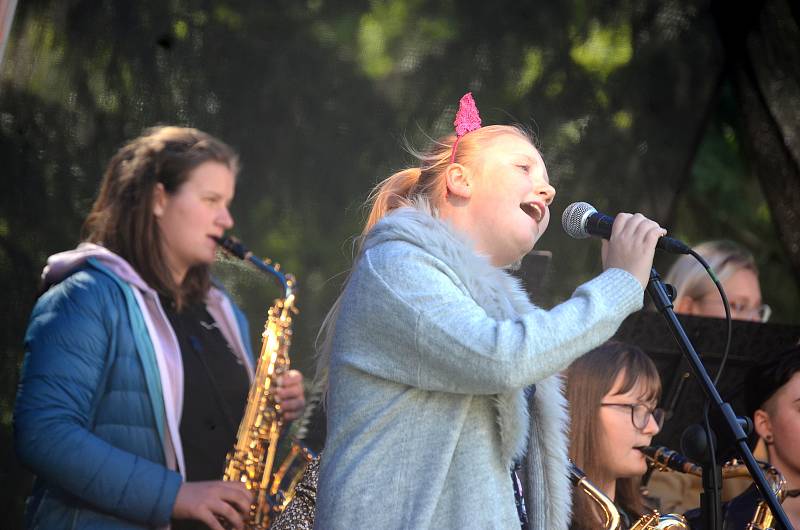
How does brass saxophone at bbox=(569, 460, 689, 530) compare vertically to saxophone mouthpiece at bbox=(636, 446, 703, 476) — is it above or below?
Answer: below

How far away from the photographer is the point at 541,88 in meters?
4.07

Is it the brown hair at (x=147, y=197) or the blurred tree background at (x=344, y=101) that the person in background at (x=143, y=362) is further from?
the blurred tree background at (x=344, y=101)

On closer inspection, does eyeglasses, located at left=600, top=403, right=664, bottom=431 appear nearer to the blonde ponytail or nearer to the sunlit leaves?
the blonde ponytail

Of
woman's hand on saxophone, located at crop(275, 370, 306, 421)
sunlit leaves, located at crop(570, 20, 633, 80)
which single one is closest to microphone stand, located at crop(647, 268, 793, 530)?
woman's hand on saxophone, located at crop(275, 370, 306, 421)

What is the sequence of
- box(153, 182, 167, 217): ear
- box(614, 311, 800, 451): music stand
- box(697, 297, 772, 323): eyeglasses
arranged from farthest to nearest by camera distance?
box(697, 297, 772, 323): eyeglasses → box(153, 182, 167, 217): ear → box(614, 311, 800, 451): music stand

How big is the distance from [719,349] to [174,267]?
5.43ft

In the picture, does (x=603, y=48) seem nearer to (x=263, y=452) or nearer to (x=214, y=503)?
(x=263, y=452)

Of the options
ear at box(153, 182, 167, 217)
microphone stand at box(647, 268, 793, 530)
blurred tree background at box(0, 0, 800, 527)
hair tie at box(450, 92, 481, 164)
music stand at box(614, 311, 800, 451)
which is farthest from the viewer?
blurred tree background at box(0, 0, 800, 527)

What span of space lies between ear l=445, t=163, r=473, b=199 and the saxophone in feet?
4.03

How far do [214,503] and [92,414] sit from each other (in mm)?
410

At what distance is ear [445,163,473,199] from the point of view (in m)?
2.13

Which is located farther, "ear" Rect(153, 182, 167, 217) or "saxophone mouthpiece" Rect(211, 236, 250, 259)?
"saxophone mouthpiece" Rect(211, 236, 250, 259)

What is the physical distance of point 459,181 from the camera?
2148mm

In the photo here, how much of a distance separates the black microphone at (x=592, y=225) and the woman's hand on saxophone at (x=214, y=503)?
1.26m
